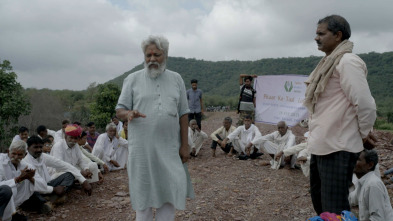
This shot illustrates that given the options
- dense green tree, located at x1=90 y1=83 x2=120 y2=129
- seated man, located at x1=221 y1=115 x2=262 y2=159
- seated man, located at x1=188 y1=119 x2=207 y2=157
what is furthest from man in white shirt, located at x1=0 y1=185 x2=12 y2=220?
dense green tree, located at x1=90 y1=83 x2=120 y2=129

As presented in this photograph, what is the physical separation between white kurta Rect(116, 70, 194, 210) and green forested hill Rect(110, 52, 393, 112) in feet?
106

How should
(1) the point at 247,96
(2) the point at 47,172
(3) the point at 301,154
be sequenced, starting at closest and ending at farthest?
(2) the point at 47,172
(3) the point at 301,154
(1) the point at 247,96

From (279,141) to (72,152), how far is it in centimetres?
405

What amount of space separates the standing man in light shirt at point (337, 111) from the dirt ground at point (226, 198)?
1.99m

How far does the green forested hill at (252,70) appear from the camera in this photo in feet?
117

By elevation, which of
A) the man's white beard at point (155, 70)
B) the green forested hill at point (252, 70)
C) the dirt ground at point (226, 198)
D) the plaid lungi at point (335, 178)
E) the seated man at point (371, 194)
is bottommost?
the dirt ground at point (226, 198)

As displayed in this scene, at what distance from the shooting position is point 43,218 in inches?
167

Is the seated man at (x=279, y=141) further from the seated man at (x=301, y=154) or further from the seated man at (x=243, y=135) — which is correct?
the seated man at (x=243, y=135)

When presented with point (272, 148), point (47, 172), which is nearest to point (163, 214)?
point (47, 172)

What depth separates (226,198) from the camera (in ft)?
15.8

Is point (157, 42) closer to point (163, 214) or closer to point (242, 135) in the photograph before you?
point (163, 214)

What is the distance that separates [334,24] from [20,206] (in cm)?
446

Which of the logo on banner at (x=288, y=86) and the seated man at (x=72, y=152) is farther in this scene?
the logo on banner at (x=288, y=86)

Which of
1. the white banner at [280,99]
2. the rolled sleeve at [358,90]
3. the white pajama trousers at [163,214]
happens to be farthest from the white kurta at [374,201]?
the white banner at [280,99]
